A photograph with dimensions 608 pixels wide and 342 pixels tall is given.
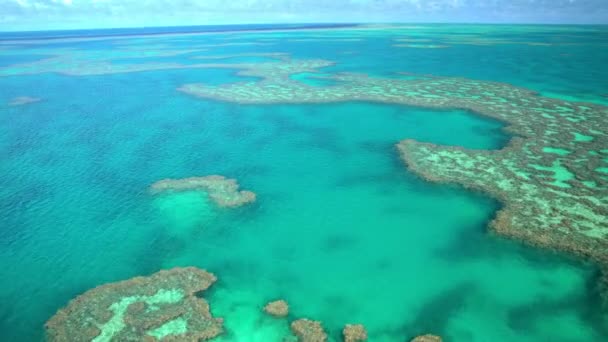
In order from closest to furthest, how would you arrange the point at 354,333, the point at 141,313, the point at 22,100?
1. the point at 354,333
2. the point at 141,313
3. the point at 22,100

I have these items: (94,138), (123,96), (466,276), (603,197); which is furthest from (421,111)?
(123,96)

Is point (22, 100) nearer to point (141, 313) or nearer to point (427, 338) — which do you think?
point (141, 313)

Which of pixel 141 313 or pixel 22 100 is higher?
pixel 22 100

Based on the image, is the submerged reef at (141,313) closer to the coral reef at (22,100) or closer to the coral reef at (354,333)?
the coral reef at (354,333)

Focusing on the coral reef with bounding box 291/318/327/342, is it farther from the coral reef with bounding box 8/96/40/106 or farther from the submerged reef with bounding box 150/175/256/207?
the coral reef with bounding box 8/96/40/106

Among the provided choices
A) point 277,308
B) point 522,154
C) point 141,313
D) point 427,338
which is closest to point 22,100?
point 141,313

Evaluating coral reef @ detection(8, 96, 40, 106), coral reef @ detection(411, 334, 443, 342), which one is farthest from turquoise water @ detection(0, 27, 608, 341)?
coral reef @ detection(8, 96, 40, 106)

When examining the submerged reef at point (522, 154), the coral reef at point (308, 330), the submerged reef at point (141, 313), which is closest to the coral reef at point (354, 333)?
the coral reef at point (308, 330)
